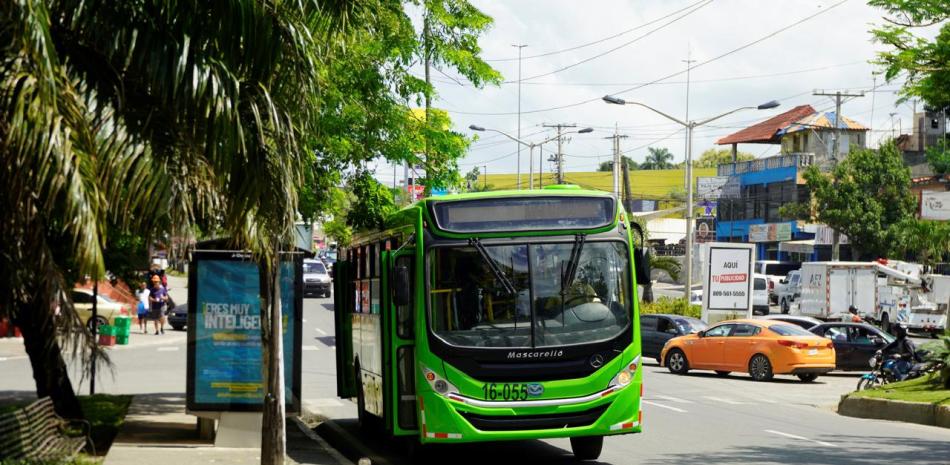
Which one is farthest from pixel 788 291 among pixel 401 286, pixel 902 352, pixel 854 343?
pixel 401 286

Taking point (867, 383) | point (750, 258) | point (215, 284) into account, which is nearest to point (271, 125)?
point (215, 284)

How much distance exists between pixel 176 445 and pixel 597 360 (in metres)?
5.45

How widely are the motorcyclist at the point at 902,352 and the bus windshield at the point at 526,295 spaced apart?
1309 centimetres

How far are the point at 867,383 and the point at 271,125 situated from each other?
18.0 metres

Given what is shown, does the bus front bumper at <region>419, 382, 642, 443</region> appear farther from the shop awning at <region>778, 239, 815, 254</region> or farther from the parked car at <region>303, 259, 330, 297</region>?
the shop awning at <region>778, 239, 815, 254</region>

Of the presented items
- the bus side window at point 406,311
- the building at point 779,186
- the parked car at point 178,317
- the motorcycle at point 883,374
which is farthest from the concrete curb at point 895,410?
the building at point 779,186

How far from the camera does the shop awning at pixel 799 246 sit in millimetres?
78144

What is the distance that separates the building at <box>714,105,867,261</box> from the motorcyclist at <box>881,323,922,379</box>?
→ 50.0m

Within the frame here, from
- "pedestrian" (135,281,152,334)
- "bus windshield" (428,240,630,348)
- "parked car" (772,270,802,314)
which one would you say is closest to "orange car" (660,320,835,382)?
"bus windshield" (428,240,630,348)

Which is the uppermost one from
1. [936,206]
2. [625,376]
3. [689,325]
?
[936,206]

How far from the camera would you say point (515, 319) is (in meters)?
13.0

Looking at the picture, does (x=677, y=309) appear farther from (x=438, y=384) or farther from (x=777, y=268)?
(x=438, y=384)

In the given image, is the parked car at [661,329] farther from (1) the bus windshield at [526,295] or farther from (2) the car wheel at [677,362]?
(1) the bus windshield at [526,295]

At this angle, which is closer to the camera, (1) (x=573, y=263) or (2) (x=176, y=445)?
(1) (x=573, y=263)
